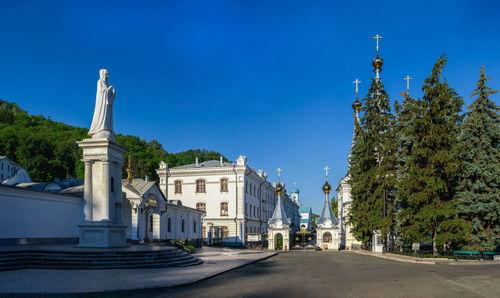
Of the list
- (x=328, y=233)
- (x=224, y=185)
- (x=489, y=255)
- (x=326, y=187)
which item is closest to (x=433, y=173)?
(x=489, y=255)

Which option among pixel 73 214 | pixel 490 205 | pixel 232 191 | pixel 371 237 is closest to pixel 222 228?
pixel 232 191

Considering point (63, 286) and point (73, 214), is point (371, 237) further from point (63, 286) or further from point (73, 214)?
point (63, 286)

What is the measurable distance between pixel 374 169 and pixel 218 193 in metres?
25.2

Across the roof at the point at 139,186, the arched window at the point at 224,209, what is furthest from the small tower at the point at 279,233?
the roof at the point at 139,186

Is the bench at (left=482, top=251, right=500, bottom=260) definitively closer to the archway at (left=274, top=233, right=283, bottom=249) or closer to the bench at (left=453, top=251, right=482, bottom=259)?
the bench at (left=453, top=251, right=482, bottom=259)

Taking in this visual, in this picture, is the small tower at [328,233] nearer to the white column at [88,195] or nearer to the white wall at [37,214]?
the white wall at [37,214]

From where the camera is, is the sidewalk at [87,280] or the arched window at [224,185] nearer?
the sidewalk at [87,280]

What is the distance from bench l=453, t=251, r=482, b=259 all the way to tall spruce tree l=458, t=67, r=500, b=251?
1.46 feet

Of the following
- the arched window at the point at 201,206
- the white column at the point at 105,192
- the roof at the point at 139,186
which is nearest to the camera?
the white column at the point at 105,192

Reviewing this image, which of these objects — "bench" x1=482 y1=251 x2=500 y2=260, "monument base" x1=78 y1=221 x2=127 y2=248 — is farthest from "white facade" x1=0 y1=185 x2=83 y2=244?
"bench" x1=482 y1=251 x2=500 y2=260

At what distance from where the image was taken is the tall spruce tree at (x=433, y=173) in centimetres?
2609

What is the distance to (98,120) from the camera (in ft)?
69.2

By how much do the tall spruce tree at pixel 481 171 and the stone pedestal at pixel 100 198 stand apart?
20032mm

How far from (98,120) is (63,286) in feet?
35.4
